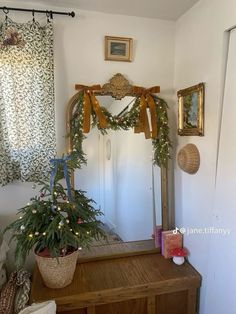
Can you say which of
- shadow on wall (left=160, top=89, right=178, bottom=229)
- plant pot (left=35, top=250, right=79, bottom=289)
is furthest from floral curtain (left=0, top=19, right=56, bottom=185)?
shadow on wall (left=160, top=89, right=178, bottom=229)

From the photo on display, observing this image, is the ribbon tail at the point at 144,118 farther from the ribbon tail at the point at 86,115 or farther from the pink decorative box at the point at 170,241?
the pink decorative box at the point at 170,241

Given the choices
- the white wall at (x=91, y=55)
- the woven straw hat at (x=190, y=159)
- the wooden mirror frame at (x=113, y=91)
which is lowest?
the woven straw hat at (x=190, y=159)

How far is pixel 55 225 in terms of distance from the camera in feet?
4.52

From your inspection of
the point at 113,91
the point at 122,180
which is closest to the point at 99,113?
the point at 113,91

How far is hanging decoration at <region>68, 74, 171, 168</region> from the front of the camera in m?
1.72

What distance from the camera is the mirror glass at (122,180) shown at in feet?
5.99

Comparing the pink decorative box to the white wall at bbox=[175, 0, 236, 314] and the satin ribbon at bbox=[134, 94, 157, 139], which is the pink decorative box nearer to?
the white wall at bbox=[175, 0, 236, 314]

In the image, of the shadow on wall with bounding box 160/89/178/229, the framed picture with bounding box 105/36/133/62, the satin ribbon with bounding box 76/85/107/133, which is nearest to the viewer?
the satin ribbon with bounding box 76/85/107/133

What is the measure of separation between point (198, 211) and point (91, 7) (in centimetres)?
154

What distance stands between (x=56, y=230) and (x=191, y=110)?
3.72 ft

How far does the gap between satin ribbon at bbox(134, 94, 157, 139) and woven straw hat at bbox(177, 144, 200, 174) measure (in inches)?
10.3

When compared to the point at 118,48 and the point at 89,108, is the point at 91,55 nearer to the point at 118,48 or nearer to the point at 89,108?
the point at 118,48

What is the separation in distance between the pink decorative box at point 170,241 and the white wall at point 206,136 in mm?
56

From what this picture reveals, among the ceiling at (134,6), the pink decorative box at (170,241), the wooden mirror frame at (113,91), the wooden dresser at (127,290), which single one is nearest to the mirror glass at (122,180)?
the wooden mirror frame at (113,91)
